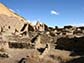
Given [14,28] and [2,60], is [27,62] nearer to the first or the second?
[2,60]

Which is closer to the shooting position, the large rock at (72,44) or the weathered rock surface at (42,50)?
the weathered rock surface at (42,50)

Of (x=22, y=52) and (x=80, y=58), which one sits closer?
(x=80, y=58)

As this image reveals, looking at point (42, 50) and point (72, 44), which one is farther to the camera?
point (72, 44)

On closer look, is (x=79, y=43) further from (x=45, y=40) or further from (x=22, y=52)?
(x=22, y=52)

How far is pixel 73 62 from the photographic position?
56.3 feet

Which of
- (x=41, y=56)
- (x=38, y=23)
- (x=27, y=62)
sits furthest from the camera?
(x=38, y=23)

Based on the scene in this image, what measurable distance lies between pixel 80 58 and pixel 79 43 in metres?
5.99

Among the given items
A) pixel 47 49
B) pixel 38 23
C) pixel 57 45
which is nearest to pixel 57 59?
pixel 47 49

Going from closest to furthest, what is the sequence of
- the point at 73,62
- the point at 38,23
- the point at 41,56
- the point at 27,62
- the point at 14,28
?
the point at 27,62
the point at 73,62
the point at 41,56
the point at 14,28
the point at 38,23

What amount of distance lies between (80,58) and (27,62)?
4.12 meters

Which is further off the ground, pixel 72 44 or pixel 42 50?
pixel 72 44

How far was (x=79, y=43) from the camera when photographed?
77.2 feet

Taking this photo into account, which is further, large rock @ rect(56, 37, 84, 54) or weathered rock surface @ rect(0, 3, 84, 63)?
large rock @ rect(56, 37, 84, 54)

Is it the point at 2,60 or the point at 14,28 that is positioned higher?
the point at 14,28
